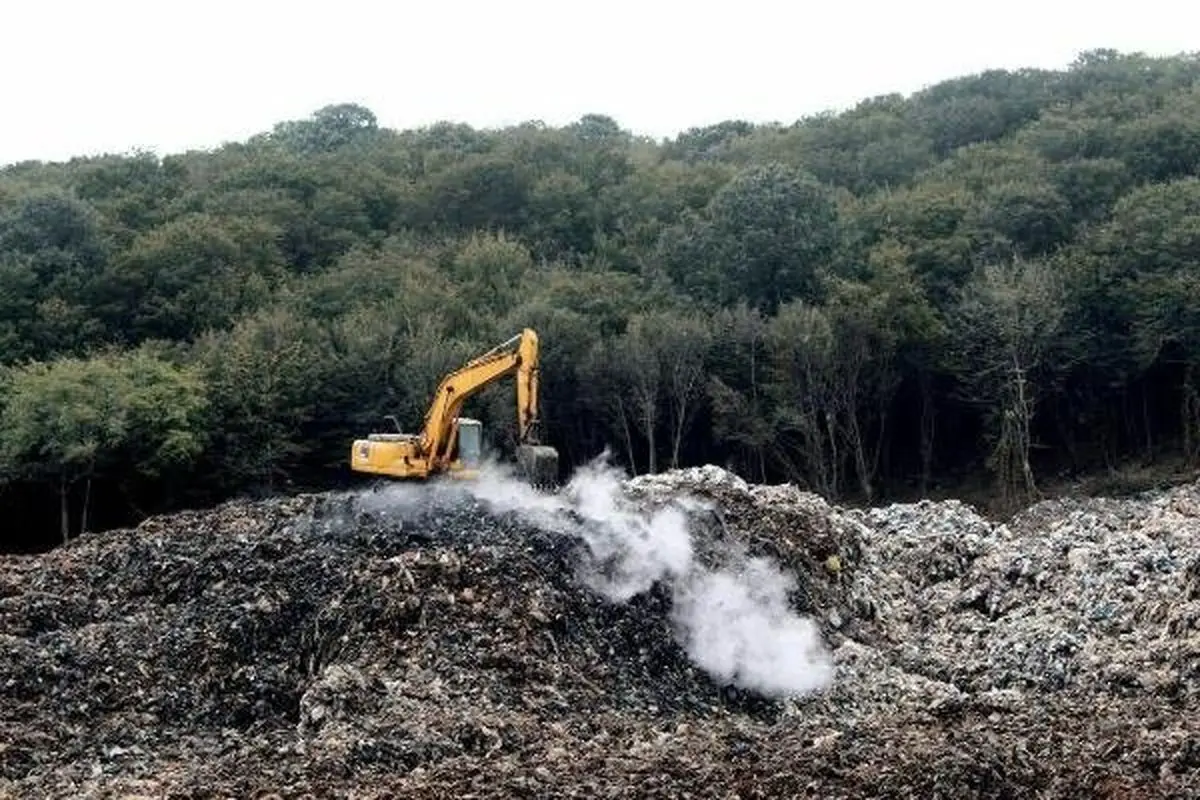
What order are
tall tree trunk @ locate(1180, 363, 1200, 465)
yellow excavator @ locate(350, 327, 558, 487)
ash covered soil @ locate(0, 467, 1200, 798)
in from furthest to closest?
tall tree trunk @ locate(1180, 363, 1200, 465)
yellow excavator @ locate(350, 327, 558, 487)
ash covered soil @ locate(0, 467, 1200, 798)

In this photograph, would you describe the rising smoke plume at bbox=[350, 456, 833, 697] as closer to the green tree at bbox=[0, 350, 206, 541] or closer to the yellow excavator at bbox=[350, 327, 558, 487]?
the yellow excavator at bbox=[350, 327, 558, 487]

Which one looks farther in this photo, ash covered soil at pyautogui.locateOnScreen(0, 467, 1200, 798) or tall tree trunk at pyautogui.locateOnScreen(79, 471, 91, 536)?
tall tree trunk at pyautogui.locateOnScreen(79, 471, 91, 536)

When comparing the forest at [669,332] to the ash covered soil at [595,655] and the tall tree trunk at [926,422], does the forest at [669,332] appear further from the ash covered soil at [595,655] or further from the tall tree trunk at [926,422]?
the ash covered soil at [595,655]

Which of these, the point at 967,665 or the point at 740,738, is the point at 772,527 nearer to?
the point at 967,665

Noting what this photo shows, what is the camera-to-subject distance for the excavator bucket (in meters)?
17.7

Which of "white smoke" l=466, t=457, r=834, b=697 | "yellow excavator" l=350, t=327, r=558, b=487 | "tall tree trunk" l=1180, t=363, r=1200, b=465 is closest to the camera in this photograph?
"white smoke" l=466, t=457, r=834, b=697

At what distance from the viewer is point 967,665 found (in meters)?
14.7

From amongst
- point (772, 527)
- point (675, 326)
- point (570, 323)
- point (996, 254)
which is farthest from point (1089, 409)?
point (772, 527)

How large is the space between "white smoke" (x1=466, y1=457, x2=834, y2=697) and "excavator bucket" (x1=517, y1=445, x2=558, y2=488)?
0.32 meters

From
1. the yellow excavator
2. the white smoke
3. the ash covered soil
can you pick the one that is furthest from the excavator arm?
the white smoke

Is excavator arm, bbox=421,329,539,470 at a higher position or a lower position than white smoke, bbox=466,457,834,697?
higher

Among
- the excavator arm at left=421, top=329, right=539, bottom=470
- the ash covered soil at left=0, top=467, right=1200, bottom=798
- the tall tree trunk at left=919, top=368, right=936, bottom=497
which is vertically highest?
the excavator arm at left=421, top=329, right=539, bottom=470

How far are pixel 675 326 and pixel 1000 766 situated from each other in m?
29.2

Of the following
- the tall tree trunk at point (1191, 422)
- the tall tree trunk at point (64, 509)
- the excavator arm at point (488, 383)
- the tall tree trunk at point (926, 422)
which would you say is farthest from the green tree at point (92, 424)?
the tall tree trunk at point (1191, 422)
